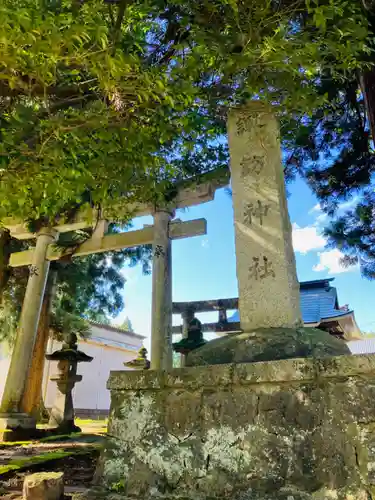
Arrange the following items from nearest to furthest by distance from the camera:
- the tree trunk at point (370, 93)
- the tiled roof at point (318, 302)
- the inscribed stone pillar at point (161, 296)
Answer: the tree trunk at point (370, 93), the inscribed stone pillar at point (161, 296), the tiled roof at point (318, 302)

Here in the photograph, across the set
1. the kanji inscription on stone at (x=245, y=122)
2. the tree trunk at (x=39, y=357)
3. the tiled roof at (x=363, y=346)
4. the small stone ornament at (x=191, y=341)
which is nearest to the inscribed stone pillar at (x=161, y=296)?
the small stone ornament at (x=191, y=341)

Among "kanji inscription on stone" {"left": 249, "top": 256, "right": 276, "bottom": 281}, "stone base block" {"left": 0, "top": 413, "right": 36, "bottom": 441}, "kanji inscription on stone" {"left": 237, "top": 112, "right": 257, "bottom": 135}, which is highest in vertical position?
"kanji inscription on stone" {"left": 237, "top": 112, "right": 257, "bottom": 135}

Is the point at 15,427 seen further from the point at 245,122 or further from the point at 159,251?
the point at 245,122

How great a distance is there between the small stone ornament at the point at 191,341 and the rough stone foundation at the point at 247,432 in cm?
658

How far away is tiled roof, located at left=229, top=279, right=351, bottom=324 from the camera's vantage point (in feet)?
35.0

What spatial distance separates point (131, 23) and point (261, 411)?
4.13m

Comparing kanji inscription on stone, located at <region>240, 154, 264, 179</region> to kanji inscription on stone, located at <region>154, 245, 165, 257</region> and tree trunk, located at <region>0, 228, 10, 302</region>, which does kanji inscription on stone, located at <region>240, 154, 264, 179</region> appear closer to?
kanji inscription on stone, located at <region>154, 245, 165, 257</region>

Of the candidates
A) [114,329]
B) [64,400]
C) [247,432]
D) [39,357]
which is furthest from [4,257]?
[114,329]

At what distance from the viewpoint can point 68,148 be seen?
8.32 feet

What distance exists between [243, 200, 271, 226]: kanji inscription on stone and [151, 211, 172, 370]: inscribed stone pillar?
4387 millimetres

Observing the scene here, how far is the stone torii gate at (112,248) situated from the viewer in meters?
7.08

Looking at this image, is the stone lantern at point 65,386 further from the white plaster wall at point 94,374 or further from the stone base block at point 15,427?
the white plaster wall at point 94,374

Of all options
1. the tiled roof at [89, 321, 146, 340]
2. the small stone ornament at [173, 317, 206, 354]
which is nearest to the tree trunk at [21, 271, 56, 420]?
the small stone ornament at [173, 317, 206, 354]

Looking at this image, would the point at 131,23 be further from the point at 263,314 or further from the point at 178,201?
the point at 178,201
